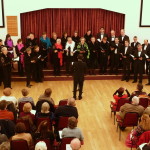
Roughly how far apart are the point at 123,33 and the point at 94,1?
194 centimetres

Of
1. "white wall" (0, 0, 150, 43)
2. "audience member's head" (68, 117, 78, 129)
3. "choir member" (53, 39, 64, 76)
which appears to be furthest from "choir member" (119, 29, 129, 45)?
"audience member's head" (68, 117, 78, 129)

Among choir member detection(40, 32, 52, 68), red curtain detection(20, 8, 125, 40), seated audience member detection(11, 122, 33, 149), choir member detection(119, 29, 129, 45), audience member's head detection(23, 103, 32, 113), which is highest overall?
red curtain detection(20, 8, 125, 40)

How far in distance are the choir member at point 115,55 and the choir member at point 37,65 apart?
291cm

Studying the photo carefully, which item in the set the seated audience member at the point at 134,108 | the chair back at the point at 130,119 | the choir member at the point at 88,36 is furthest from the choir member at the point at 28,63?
the chair back at the point at 130,119

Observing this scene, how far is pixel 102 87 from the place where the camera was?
36.5ft

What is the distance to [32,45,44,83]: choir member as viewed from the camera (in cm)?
1103

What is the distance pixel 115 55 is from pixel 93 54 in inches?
35.9

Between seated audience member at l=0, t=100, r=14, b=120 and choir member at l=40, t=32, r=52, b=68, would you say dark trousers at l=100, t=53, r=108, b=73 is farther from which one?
seated audience member at l=0, t=100, r=14, b=120

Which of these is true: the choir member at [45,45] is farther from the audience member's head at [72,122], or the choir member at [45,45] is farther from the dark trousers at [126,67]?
the audience member's head at [72,122]

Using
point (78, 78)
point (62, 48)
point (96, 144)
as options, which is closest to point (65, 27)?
point (62, 48)

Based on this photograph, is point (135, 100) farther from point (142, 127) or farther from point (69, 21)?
point (69, 21)

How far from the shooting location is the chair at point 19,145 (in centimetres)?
510

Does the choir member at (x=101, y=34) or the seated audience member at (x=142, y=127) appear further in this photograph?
the choir member at (x=101, y=34)

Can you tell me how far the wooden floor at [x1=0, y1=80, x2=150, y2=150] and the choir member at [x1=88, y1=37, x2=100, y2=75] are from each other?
2.31 feet
